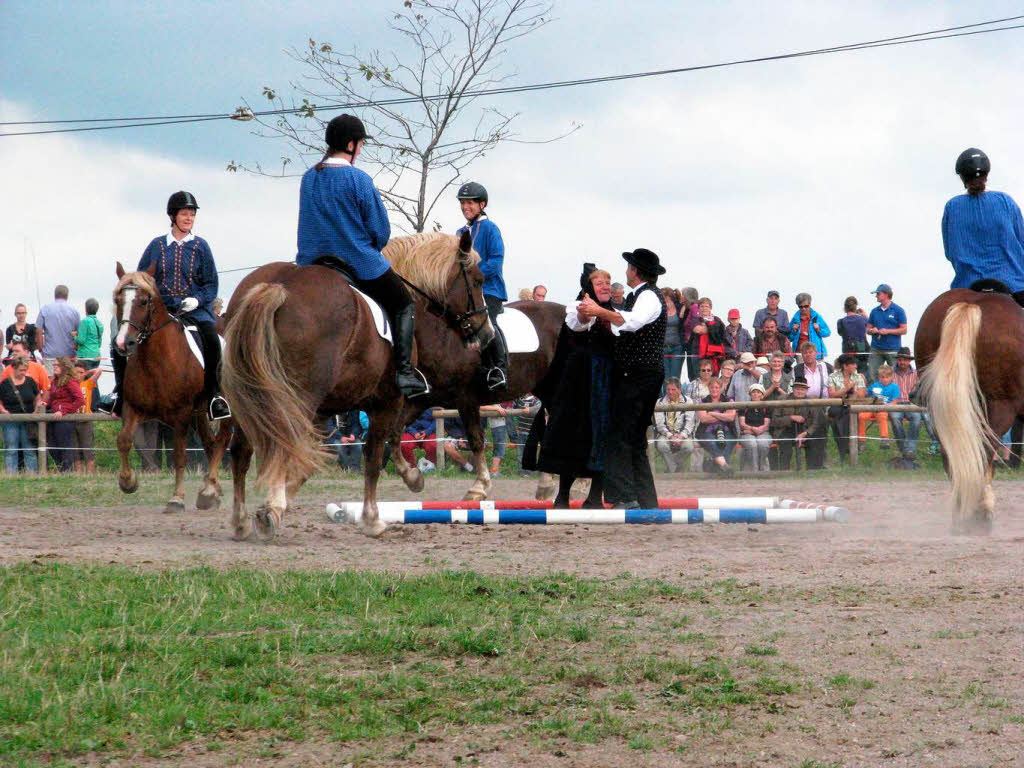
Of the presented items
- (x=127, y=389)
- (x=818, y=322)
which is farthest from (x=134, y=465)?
(x=818, y=322)

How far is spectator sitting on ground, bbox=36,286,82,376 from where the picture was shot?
19.4 metres

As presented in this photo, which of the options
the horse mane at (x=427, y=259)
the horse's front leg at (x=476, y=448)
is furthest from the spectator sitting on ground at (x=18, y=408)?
the horse mane at (x=427, y=259)

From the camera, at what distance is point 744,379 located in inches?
717

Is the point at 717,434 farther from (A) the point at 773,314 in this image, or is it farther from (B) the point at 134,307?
(B) the point at 134,307

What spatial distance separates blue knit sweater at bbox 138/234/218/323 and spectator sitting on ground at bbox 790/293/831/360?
1013 cm

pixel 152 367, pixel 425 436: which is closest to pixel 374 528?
pixel 152 367

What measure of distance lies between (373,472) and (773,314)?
10777mm

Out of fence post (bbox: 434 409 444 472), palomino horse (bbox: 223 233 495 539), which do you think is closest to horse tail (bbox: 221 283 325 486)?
palomino horse (bbox: 223 233 495 539)

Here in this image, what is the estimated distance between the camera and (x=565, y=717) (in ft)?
14.6

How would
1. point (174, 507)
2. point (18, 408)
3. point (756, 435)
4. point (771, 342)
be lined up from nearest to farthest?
point (174, 507) → point (756, 435) → point (18, 408) → point (771, 342)

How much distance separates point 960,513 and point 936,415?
A: 2.36 ft

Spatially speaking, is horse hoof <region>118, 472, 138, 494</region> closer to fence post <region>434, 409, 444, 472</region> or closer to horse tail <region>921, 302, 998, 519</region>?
horse tail <region>921, 302, 998, 519</region>

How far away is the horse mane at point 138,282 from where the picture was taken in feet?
35.7

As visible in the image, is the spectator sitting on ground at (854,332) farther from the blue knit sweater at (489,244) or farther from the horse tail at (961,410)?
the horse tail at (961,410)
